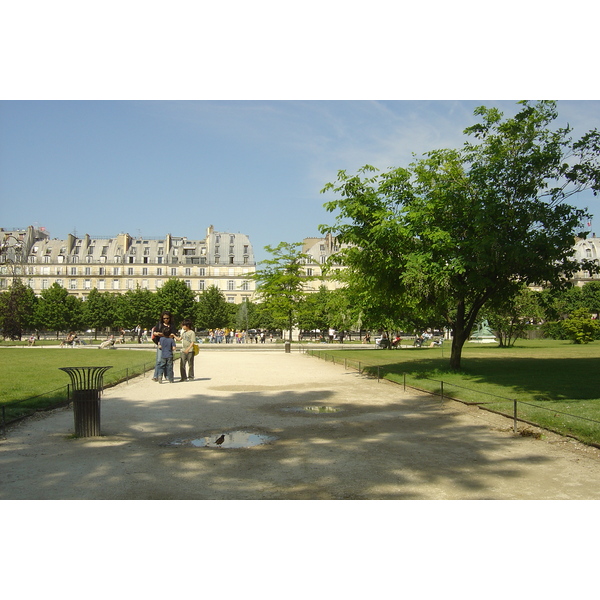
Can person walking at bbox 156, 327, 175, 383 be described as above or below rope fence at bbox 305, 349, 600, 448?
above

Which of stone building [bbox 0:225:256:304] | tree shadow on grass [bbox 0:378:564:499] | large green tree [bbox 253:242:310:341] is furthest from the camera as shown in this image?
stone building [bbox 0:225:256:304]

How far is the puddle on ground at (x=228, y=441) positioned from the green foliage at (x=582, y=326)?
44.1 m

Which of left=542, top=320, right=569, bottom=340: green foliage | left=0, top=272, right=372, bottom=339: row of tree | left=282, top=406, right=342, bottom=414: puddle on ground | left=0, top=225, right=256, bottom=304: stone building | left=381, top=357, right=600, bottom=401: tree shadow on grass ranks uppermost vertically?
left=0, top=225, right=256, bottom=304: stone building

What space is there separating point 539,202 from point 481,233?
2.14 metres

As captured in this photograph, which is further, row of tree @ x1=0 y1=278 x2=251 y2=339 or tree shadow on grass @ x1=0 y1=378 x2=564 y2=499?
row of tree @ x1=0 y1=278 x2=251 y2=339

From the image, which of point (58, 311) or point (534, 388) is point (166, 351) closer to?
point (534, 388)

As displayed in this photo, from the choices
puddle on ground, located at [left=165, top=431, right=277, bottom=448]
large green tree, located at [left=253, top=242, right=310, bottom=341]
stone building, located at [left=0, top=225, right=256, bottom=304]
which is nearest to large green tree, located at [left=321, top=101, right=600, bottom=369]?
puddle on ground, located at [left=165, top=431, right=277, bottom=448]

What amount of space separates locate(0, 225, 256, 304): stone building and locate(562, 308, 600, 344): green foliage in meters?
67.1

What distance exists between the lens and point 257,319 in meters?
92.1

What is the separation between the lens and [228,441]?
8938 millimetres

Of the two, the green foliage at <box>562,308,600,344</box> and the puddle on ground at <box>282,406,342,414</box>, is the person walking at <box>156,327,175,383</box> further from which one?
the green foliage at <box>562,308,600,344</box>

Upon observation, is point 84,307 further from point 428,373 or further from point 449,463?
point 449,463

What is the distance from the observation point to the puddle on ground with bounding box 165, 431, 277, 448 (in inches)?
340

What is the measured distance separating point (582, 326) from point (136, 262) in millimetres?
82816
